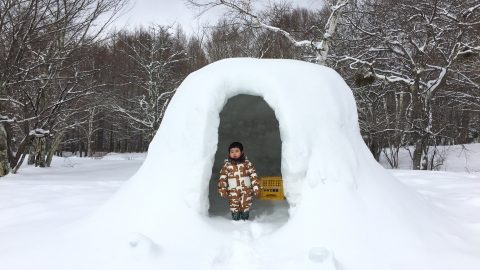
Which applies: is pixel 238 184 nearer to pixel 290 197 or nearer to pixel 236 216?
pixel 236 216

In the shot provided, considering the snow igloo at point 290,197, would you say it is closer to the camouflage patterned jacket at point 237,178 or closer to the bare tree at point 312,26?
the camouflage patterned jacket at point 237,178

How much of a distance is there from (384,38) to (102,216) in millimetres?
10353

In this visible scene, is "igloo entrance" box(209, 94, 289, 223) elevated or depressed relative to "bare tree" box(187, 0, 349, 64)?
depressed

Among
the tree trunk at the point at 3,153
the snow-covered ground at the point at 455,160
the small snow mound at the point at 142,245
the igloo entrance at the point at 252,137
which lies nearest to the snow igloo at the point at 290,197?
the small snow mound at the point at 142,245

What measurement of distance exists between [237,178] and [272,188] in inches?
35.2

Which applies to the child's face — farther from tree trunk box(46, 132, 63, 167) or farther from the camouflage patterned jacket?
tree trunk box(46, 132, 63, 167)

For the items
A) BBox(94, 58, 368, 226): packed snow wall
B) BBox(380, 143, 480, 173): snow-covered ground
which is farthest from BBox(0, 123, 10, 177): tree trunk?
BBox(380, 143, 480, 173): snow-covered ground

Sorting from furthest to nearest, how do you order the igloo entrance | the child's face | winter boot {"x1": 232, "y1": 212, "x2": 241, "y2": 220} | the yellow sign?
the igloo entrance < the yellow sign < the child's face < winter boot {"x1": 232, "y1": 212, "x2": 241, "y2": 220}

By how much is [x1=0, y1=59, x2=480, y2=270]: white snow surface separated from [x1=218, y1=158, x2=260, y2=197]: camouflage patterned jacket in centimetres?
38

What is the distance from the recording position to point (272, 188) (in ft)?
17.2

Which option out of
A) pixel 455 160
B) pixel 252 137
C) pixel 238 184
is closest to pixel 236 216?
pixel 238 184

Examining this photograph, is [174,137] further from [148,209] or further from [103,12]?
[103,12]

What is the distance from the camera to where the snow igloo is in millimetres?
3275

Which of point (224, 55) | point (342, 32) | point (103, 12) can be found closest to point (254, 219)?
point (103, 12)
